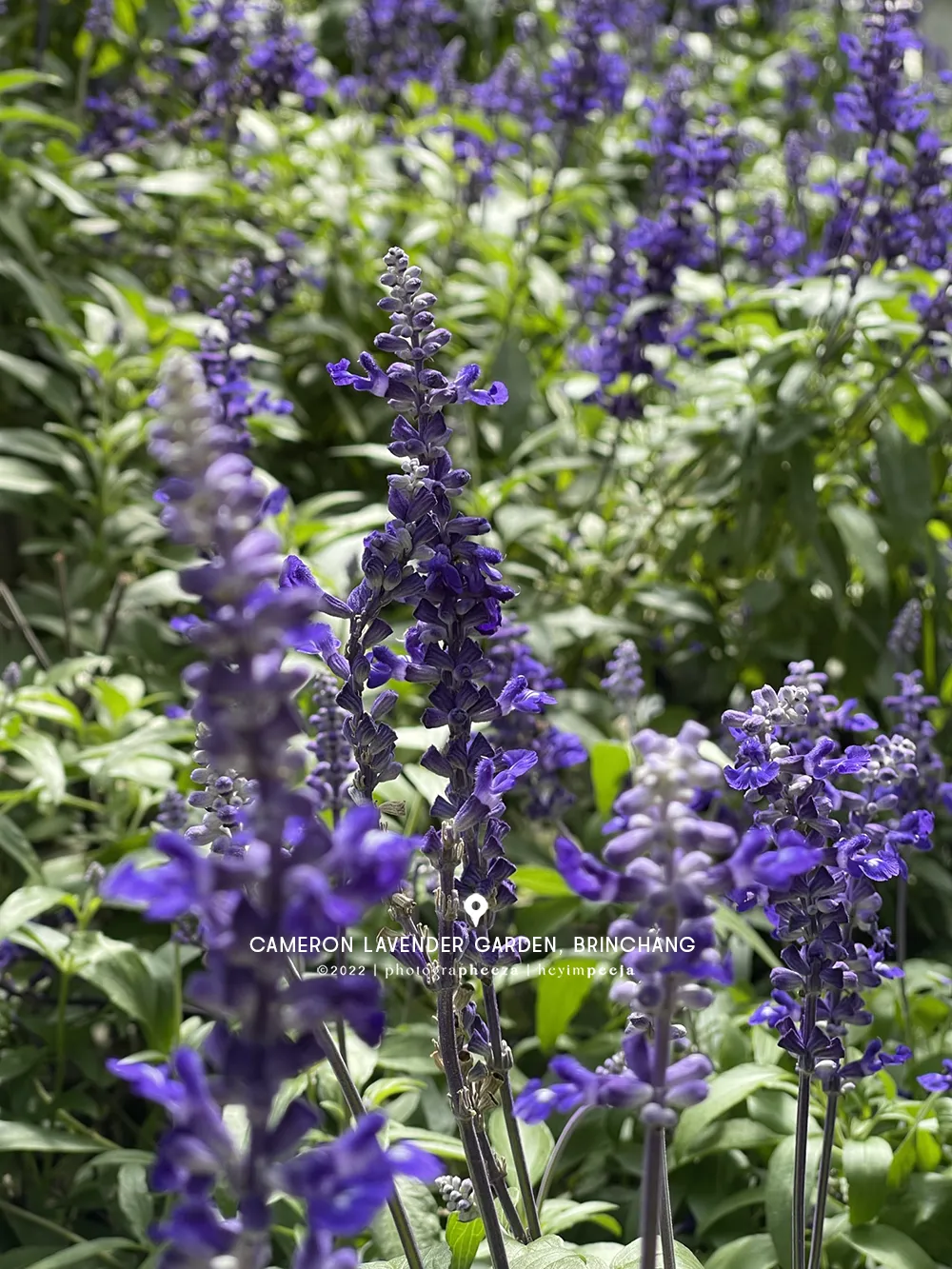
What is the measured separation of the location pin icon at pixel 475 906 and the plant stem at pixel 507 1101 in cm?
8

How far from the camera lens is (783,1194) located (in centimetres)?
191

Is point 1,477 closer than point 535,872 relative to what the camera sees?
No

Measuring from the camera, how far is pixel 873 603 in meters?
3.49

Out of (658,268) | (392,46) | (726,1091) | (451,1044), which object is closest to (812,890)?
(451,1044)

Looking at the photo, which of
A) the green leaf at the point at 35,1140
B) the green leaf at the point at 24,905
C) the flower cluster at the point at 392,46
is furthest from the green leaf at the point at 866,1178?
the flower cluster at the point at 392,46

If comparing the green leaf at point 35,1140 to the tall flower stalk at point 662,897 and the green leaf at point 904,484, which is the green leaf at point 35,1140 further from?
the green leaf at point 904,484

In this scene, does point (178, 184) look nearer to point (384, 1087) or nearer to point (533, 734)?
point (533, 734)

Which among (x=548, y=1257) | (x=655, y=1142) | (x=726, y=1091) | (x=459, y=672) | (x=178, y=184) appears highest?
(x=178, y=184)

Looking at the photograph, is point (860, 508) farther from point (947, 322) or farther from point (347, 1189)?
point (347, 1189)

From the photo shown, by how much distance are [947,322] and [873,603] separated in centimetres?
77

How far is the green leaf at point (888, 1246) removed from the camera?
1818 millimetres

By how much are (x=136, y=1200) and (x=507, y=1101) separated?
742 millimetres

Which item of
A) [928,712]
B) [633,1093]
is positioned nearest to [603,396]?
[928,712]

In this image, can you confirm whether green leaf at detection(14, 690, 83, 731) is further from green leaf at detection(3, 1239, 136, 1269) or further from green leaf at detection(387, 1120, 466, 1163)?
green leaf at detection(387, 1120, 466, 1163)
